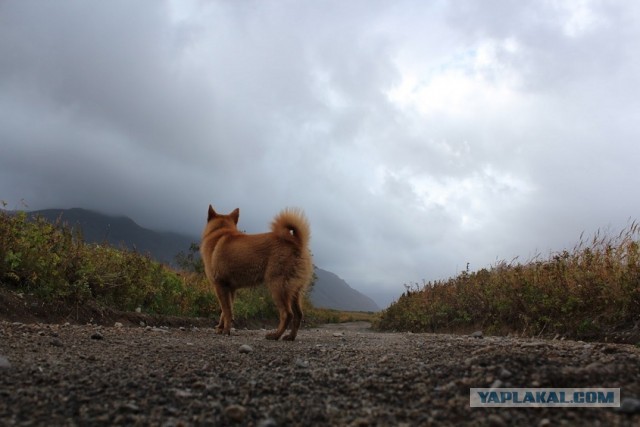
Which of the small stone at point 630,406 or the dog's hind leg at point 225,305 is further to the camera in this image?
the dog's hind leg at point 225,305

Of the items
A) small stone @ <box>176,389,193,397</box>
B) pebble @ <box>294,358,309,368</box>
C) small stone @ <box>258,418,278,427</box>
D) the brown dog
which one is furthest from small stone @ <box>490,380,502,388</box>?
the brown dog

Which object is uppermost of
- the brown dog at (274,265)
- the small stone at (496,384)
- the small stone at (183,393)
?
the brown dog at (274,265)

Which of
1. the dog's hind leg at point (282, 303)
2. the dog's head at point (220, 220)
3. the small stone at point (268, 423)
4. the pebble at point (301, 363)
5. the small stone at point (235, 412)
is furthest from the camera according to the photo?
the dog's head at point (220, 220)

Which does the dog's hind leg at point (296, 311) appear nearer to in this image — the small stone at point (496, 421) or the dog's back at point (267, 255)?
the dog's back at point (267, 255)

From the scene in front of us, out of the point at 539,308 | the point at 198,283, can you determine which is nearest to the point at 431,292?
the point at 539,308

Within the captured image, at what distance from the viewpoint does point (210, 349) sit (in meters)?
5.07

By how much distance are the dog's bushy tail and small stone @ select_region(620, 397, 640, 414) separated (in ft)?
17.0

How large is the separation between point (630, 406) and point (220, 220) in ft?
25.2

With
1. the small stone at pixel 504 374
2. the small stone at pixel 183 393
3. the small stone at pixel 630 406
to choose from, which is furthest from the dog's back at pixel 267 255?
the small stone at pixel 630 406

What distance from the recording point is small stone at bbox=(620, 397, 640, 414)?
7.27 ft

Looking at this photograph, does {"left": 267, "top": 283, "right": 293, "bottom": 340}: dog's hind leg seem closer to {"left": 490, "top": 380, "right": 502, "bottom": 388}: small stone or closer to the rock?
the rock

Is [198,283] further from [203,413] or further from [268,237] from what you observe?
[203,413]

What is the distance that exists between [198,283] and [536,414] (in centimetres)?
1213

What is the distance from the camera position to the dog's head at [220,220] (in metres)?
8.85
